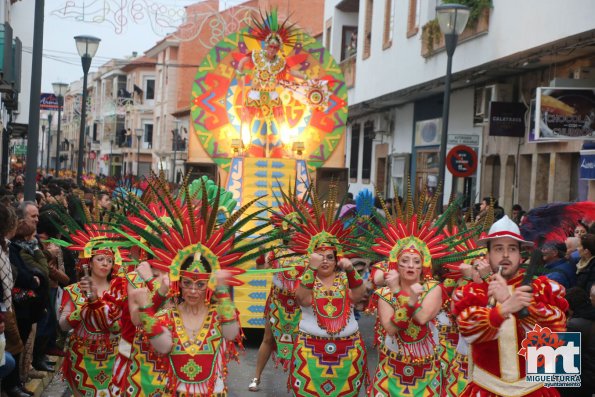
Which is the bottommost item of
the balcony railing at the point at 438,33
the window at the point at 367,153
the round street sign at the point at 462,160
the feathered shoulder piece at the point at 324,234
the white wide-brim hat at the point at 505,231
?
the feathered shoulder piece at the point at 324,234

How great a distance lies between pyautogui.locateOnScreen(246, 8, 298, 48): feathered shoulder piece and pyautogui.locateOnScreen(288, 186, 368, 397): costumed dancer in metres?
7.09

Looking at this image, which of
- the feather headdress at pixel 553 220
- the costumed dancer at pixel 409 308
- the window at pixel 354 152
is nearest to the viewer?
the costumed dancer at pixel 409 308

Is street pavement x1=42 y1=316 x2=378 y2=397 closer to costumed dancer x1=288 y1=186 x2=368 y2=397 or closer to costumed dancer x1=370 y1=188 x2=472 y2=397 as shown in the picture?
costumed dancer x1=288 y1=186 x2=368 y2=397

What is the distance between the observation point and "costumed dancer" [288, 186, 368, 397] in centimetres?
814

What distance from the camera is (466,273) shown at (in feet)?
25.8

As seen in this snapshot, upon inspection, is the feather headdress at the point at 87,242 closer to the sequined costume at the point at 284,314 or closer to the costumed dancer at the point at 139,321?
the costumed dancer at the point at 139,321

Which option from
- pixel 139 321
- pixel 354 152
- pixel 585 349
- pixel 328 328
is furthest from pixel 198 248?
pixel 354 152

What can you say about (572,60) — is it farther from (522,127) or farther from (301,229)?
(301,229)

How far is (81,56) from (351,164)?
1694cm

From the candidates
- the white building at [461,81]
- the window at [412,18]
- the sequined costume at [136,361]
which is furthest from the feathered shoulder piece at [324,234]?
the window at [412,18]

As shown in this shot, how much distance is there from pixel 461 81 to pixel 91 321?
15.8 metres

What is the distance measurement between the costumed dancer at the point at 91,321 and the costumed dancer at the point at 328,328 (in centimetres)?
151

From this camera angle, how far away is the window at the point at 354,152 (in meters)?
36.1

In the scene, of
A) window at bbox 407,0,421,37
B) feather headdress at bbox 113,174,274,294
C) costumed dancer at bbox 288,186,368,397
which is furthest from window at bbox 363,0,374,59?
feather headdress at bbox 113,174,274,294
